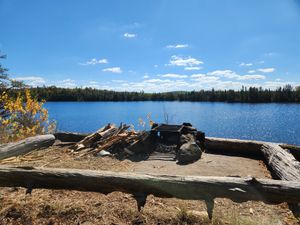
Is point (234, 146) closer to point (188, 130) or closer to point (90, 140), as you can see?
point (188, 130)

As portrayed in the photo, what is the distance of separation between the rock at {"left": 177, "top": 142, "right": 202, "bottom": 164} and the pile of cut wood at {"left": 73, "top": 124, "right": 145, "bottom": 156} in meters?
1.66

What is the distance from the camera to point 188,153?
7.33m

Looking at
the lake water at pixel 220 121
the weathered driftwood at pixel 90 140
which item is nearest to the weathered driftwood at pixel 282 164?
the weathered driftwood at pixel 90 140

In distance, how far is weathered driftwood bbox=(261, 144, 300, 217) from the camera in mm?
5128

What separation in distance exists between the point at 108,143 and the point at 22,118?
566 centimetres

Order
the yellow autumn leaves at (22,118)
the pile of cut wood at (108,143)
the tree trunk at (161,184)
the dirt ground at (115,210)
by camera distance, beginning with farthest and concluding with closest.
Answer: the yellow autumn leaves at (22,118)
the pile of cut wood at (108,143)
the dirt ground at (115,210)
the tree trunk at (161,184)

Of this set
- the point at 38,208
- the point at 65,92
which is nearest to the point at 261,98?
the point at 65,92

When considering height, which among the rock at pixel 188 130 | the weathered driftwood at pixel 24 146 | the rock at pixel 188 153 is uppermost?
the rock at pixel 188 130

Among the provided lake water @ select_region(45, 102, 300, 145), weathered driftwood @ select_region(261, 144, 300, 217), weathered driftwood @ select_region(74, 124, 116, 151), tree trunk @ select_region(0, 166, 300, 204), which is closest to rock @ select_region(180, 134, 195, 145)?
weathered driftwood @ select_region(261, 144, 300, 217)

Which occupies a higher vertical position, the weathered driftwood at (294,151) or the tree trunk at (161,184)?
the tree trunk at (161,184)

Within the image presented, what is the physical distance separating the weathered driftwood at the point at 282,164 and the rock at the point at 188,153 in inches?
82.6

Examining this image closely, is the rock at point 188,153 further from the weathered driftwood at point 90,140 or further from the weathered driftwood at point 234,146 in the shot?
the weathered driftwood at point 90,140

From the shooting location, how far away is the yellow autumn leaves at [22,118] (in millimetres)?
9762

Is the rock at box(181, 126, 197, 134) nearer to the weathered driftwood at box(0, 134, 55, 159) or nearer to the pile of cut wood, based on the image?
the pile of cut wood
